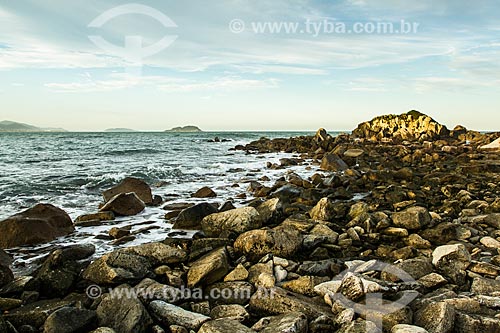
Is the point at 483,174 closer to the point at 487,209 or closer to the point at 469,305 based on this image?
Answer: the point at 487,209

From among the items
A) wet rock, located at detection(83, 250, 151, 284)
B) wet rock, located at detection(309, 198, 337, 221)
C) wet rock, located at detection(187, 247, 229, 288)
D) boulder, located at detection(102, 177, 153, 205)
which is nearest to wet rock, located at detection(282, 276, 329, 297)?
wet rock, located at detection(187, 247, 229, 288)

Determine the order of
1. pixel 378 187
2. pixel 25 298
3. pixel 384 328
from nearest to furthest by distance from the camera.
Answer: pixel 384 328
pixel 25 298
pixel 378 187

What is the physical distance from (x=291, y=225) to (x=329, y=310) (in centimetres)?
295

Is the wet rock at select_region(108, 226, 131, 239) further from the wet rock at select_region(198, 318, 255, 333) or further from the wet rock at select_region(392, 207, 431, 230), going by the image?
the wet rock at select_region(392, 207, 431, 230)

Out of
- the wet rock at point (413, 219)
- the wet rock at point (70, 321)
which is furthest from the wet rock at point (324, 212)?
the wet rock at point (70, 321)

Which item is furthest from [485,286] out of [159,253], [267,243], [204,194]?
[204,194]

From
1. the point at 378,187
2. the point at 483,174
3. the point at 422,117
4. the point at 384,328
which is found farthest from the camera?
the point at 422,117

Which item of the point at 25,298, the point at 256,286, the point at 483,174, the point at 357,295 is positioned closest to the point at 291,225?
the point at 256,286

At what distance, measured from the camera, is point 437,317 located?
350 centimetres

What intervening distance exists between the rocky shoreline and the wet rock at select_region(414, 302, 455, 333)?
0.04 ft

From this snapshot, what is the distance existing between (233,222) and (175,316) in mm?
3100

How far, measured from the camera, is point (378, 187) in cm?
1135

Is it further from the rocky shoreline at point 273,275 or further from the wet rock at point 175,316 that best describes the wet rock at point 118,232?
the wet rock at point 175,316

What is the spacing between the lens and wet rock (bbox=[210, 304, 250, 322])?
12.9 ft
